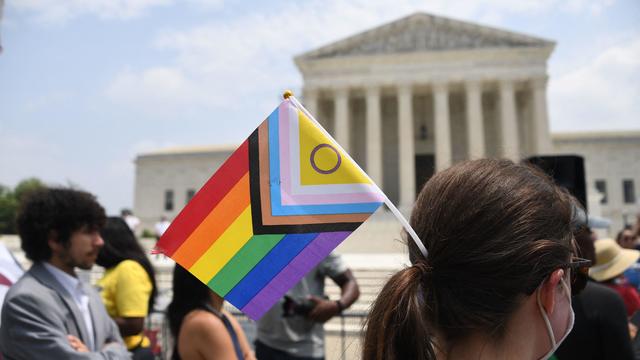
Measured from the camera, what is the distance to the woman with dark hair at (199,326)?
311 cm

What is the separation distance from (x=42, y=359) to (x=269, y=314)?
88.1 inches

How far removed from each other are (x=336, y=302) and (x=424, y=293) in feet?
11.0

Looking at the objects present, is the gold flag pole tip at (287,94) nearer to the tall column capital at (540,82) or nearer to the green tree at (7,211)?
the tall column capital at (540,82)

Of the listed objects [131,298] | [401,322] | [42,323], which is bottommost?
[131,298]

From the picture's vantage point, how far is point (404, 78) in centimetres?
4006

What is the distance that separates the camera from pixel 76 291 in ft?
11.5

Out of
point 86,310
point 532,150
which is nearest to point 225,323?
point 86,310

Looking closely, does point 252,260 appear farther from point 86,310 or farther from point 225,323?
point 86,310

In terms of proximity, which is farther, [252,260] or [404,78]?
[404,78]

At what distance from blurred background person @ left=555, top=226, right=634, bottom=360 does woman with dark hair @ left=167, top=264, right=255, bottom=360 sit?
1.99 meters

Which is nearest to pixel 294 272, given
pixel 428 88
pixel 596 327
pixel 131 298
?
pixel 596 327

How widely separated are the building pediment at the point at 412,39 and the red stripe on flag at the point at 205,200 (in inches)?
1576

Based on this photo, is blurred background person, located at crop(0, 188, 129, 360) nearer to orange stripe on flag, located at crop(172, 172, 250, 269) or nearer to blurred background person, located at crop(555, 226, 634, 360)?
orange stripe on flag, located at crop(172, 172, 250, 269)

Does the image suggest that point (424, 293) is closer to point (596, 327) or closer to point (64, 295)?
point (596, 327)
